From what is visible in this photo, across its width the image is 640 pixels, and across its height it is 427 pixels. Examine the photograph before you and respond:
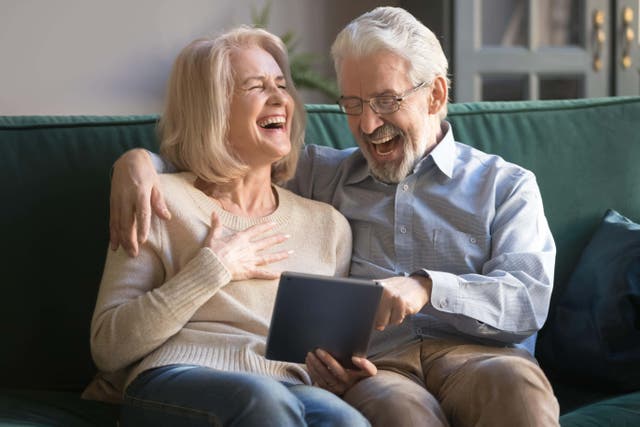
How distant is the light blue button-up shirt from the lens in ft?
5.66

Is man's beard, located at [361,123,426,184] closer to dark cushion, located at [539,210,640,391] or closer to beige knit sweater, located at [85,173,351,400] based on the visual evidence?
beige knit sweater, located at [85,173,351,400]

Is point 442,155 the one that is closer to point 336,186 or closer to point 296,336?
point 336,186

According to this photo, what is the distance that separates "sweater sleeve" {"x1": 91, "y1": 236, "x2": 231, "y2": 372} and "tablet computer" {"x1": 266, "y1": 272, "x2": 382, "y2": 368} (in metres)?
0.17

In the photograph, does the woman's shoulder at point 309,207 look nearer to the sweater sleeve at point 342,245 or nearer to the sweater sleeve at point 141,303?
the sweater sleeve at point 342,245

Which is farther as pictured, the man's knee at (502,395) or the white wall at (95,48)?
the white wall at (95,48)

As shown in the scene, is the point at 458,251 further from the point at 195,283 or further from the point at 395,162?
the point at 195,283

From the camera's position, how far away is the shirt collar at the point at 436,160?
1.91 metres

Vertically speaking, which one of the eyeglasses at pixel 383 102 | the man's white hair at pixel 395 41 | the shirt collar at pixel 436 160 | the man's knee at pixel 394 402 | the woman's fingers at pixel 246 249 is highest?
the man's white hair at pixel 395 41

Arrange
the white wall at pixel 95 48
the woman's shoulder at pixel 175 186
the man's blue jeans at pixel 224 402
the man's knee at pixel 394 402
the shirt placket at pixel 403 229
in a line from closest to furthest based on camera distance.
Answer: the man's blue jeans at pixel 224 402 < the man's knee at pixel 394 402 < the woman's shoulder at pixel 175 186 < the shirt placket at pixel 403 229 < the white wall at pixel 95 48

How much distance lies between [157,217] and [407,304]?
0.48 m

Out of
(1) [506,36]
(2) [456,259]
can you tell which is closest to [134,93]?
(1) [506,36]

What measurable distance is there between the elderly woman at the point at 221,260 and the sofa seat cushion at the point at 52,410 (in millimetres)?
64

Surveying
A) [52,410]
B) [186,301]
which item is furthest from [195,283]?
[52,410]

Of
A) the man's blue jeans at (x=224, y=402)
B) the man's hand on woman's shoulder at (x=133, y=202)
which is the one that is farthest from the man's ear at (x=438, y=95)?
the man's blue jeans at (x=224, y=402)
